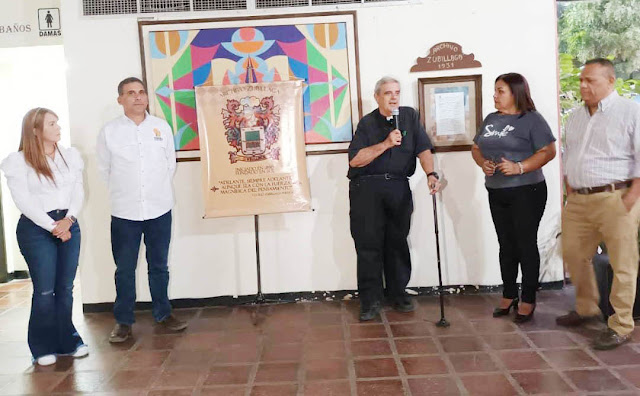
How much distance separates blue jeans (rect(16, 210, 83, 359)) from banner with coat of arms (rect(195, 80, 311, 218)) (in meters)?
0.96

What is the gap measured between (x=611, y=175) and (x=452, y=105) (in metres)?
1.42

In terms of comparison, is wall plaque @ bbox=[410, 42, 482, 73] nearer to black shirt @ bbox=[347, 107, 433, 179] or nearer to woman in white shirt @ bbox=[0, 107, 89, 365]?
black shirt @ bbox=[347, 107, 433, 179]

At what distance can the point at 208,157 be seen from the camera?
395cm

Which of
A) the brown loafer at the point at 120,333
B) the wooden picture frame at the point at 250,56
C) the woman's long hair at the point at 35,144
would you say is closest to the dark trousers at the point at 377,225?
the wooden picture frame at the point at 250,56

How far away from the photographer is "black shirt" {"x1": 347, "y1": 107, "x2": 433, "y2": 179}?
386 cm

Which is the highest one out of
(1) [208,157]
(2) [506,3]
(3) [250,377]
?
(2) [506,3]

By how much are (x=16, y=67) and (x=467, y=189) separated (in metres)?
4.45

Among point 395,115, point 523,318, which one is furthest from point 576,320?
point 395,115

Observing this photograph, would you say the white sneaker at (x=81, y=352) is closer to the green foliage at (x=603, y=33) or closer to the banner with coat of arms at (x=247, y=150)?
the banner with coat of arms at (x=247, y=150)

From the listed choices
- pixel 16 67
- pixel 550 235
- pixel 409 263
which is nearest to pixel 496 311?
pixel 409 263

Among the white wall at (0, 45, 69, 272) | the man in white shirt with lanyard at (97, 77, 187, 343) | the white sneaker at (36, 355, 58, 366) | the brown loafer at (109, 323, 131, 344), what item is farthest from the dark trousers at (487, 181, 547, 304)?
the white wall at (0, 45, 69, 272)

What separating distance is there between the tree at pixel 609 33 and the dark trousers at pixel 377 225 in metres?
2.56

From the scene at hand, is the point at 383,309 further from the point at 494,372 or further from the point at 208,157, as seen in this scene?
the point at 208,157

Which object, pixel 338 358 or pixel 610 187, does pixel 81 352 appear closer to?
pixel 338 358
